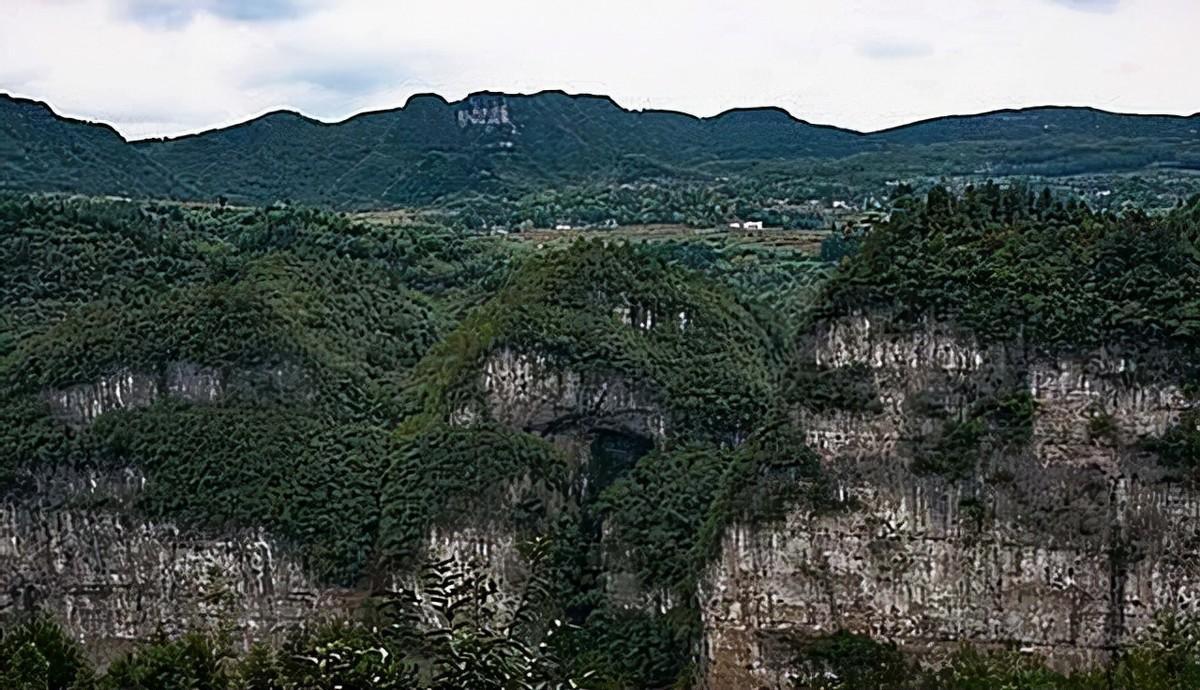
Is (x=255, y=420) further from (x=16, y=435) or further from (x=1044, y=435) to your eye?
(x=1044, y=435)

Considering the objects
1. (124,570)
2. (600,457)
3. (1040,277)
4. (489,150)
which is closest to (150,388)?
(124,570)

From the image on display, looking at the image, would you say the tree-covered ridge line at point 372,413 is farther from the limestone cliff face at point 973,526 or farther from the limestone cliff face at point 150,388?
the limestone cliff face at point 973,526

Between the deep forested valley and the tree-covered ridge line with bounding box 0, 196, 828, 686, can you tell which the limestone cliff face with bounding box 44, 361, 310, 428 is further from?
the tree-covered ridge line with bounding box 0, 196, 828, 686

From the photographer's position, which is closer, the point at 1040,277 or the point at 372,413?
the point at 1040,277

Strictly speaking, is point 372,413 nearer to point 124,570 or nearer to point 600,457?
point 600,457

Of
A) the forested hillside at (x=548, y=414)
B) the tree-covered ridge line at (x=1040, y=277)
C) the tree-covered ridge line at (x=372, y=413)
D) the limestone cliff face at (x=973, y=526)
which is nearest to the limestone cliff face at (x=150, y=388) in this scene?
the forested hillside at (x=548, y=414)

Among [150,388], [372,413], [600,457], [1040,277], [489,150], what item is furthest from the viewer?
[489,150]

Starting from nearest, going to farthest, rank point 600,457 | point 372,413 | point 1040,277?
1. point 1040,277
2. point 600,457
3. point 372,413
